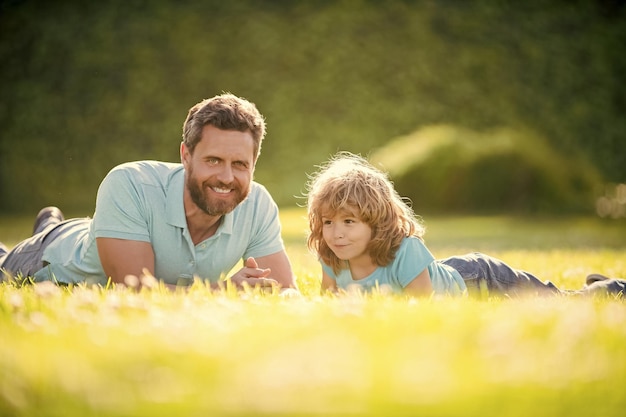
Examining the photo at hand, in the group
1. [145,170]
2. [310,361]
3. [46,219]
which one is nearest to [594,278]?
[145,170]

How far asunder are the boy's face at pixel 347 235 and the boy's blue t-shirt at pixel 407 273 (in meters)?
0.18

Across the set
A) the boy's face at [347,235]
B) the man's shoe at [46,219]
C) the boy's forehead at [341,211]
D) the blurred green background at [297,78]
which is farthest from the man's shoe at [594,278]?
the blurred green background at [297,78]

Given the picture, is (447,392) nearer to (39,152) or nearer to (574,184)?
(574,184)

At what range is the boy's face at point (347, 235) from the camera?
418 cm

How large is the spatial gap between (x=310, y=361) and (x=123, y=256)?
258cm

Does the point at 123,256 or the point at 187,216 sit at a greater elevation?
the point at 187,216

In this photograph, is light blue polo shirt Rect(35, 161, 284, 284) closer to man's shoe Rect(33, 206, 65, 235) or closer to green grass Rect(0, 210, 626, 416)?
man's shoe Rect(33, 206, 65, 235)

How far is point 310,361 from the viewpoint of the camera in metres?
1.72

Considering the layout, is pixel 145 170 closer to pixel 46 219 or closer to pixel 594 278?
pixel 46 219

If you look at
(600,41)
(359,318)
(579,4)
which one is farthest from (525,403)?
(579,4)

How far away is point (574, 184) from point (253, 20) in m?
14.7

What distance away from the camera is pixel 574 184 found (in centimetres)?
1656

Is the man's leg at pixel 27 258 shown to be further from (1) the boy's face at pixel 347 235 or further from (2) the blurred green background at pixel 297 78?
(2) the blurred green background at pixel 297 78

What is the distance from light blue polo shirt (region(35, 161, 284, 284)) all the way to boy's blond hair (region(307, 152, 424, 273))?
1.53 ft
